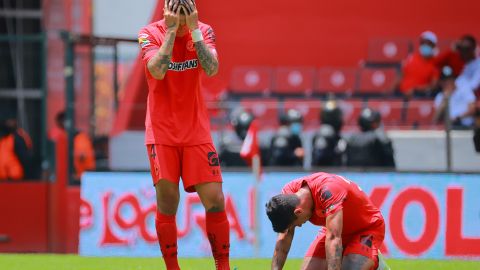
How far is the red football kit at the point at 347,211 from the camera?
788 centimetres

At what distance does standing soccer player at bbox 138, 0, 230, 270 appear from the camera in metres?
8.20

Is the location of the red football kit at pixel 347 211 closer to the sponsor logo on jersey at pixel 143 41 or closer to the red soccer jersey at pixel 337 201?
the red soccer jersey at pixel 337 201

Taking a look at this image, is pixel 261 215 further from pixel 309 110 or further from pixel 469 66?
pixel 469 66

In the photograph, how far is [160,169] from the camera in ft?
26.8

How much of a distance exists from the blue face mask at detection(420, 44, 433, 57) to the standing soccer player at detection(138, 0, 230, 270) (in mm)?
8586

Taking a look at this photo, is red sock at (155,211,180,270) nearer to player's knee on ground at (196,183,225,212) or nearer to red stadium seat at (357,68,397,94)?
player's knee on ground at (196,183,225,212)

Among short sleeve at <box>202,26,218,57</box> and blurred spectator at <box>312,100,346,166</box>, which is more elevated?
short sleeve at <box>202,26,218,57</box>

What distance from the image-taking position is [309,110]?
14828 mm

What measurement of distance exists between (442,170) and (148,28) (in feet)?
19.2

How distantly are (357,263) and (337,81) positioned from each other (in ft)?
30.6

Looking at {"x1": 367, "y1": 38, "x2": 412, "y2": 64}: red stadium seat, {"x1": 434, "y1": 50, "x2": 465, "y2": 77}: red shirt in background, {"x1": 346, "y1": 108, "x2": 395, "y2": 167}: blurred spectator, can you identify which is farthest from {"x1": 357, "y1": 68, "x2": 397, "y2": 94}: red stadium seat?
{"x1": 346, "y1": 108, "x2": 395, "y2": 167}: blurred spectator

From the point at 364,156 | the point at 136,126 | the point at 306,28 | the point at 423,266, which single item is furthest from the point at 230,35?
the point at 423,266

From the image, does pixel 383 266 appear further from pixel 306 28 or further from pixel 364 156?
pixel 306 28

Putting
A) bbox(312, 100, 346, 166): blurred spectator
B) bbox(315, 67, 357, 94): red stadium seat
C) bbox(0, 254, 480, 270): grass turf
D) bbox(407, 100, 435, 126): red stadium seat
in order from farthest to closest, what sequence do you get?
bbox(315, 67, 357, 94): red stadium seat → bbox(312, 100, 346, 166): blurred spectator → bbox(407, 100, 435, 126): red stadium seat → bbox(0, 254, 480, 270): grass turf
